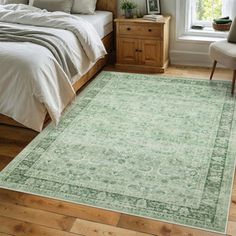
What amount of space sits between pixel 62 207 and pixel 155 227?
23.2 inches

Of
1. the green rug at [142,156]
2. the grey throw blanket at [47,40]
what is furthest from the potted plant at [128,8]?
the grey throw blanket at [47,40]

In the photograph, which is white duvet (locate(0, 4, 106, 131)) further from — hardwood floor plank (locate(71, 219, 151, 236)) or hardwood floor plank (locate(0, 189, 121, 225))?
hardwood floor plank (locate(71, 219, 151, 236))

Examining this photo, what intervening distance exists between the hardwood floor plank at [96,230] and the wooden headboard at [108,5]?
128 inches

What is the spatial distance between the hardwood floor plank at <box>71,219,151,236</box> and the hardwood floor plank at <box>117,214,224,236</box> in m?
0.04

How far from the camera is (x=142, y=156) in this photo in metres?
2.96

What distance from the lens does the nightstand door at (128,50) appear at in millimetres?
4695

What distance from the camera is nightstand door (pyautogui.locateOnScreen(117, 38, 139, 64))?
15.4ft

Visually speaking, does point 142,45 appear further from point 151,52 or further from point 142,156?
point 142,156

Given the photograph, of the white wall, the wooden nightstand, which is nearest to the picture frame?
the white wall

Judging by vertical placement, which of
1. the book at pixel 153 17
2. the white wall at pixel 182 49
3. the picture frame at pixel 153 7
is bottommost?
the white wall at pixel 182 49

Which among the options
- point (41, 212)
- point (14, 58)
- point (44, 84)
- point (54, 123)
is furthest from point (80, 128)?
point (41, 212)

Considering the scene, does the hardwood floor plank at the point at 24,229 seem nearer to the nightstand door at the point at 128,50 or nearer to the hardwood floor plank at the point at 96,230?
the hardwood floor plank at the point at 96,230

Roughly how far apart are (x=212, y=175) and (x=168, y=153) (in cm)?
40

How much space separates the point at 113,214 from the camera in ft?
7.83
